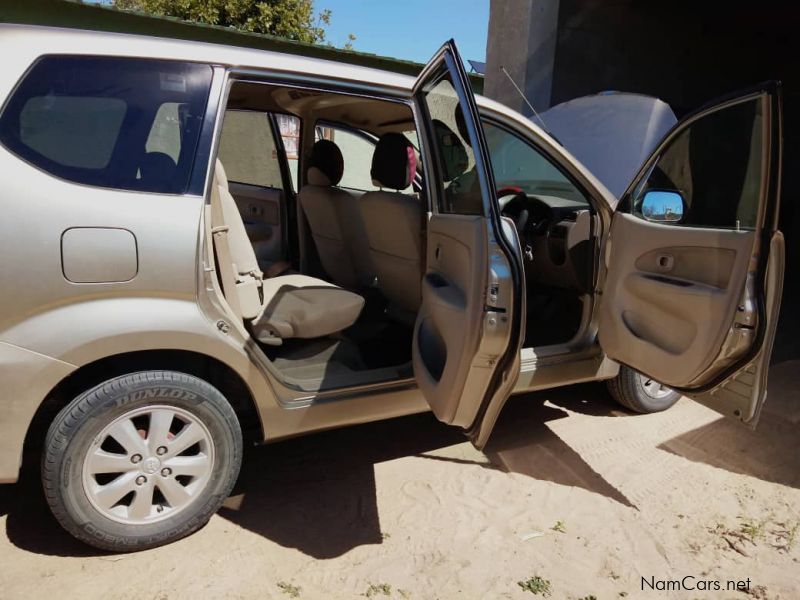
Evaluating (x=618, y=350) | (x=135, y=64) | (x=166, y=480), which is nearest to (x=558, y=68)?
(x=618, y=350)

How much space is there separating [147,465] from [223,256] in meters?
0.84

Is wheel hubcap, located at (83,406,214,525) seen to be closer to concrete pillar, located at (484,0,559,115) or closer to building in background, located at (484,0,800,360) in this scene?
building in background, located at (484,0,800,360)

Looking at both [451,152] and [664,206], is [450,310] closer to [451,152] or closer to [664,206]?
[451,152]

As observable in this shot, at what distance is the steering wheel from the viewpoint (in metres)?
3.23

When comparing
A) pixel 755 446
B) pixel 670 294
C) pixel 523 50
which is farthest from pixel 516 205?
pixel 523 50

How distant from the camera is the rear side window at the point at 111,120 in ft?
6.07

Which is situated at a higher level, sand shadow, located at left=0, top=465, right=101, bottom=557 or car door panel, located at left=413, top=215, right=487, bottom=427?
car door panel, located at left=413, top=215, right=487, bottom=427

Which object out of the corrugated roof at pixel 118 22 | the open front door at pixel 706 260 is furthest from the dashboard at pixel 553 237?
the corrugated roof at pixel 118 22

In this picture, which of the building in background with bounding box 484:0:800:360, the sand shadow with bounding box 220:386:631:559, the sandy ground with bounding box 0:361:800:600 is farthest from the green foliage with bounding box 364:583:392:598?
the building in background with bounding box 484:0:800:360

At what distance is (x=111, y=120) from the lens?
199cm

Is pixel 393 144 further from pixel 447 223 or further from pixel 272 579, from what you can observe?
pixel 272 579

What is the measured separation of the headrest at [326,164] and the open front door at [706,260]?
5.38 feet

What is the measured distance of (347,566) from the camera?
219 cm

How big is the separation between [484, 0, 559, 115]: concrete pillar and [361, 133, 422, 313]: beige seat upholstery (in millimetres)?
5747
